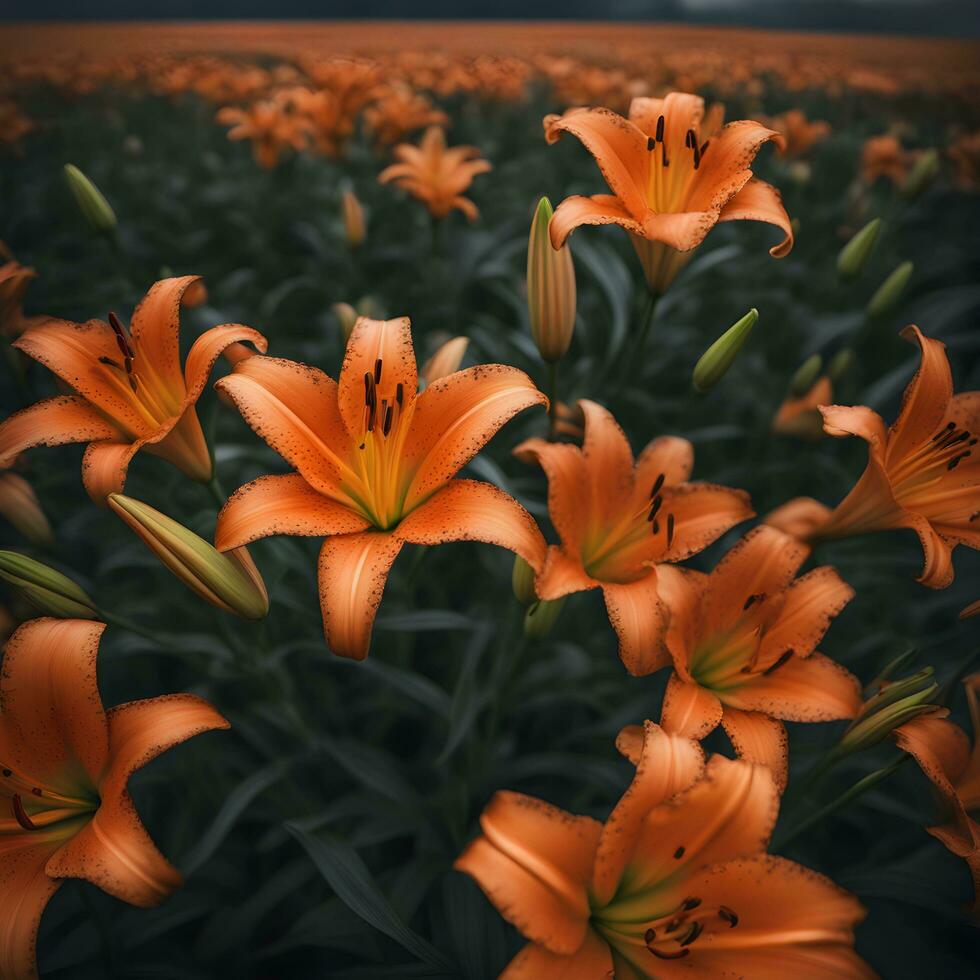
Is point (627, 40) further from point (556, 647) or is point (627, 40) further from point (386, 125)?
point (556, 647)

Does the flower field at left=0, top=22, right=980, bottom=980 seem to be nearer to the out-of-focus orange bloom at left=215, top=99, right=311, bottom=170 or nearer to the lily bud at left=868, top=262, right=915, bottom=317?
the lily bud at left=868, top=262, right=915, bottom=317

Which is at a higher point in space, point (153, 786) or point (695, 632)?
point (695, 632)

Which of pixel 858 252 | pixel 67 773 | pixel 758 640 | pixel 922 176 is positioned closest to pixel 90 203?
pixel 67 773

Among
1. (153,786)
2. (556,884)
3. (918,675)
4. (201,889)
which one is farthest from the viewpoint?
(153,786)

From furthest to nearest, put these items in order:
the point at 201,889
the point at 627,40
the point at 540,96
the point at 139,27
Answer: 1. the point at 540,96
2. the point at 627,40
3. the point at 139,27
4. the point at 201,889

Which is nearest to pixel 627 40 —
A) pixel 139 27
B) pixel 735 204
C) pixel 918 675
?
pixel 139 27

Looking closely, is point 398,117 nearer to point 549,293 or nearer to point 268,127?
point 268,127

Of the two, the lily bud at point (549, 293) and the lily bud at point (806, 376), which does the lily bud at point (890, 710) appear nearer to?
the lily bud at point (549, 293)

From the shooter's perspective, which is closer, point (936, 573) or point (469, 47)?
point (936, 573)
